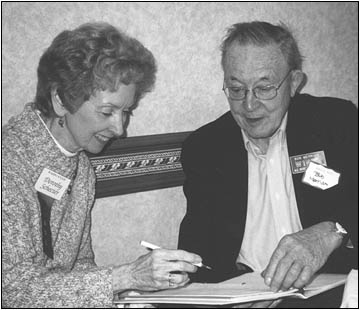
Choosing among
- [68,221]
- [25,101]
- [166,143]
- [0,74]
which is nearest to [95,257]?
[68,221]

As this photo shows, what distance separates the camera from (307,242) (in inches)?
69.3

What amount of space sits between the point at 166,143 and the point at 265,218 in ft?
1.94

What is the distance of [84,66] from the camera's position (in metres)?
1.68

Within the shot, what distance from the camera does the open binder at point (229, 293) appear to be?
4.61 ft

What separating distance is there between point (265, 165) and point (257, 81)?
0.40m

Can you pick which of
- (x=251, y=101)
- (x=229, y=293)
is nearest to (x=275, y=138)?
(x=251, y=101)

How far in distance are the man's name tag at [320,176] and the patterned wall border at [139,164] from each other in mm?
643

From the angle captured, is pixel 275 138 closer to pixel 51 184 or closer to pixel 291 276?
pixel 291 276

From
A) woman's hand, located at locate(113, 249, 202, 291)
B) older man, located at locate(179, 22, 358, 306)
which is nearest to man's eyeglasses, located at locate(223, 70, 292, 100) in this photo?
older man, located at locate(179, 22, 358, 306)

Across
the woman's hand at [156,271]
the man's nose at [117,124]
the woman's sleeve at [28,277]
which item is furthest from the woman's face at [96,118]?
the woman's hand at [156,271]

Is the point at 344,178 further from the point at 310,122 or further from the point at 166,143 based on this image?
the point at 166,143

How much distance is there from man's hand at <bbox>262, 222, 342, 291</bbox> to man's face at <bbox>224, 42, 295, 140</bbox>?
1.62ft

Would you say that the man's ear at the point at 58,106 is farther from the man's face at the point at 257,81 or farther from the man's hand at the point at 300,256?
the man's hand at the point at 300,256

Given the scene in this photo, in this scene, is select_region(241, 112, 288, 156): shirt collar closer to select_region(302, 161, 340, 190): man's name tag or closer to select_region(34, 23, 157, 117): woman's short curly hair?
select_region(302, 161, 340, 190): man's name tag
